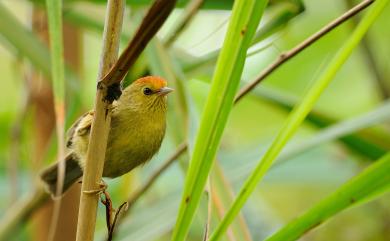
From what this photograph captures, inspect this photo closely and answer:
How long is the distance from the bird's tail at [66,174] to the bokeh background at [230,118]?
0.33 ft

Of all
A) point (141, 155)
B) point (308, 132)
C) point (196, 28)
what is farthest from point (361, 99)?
point (141, 155)

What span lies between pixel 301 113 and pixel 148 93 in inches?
56.2

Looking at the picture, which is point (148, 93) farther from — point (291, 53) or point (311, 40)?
point (311, 40)

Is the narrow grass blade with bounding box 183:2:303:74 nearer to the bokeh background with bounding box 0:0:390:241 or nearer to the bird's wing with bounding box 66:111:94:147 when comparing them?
the bokeh background with bounding box 0:0:390:241

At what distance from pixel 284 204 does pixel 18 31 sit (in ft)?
7.59

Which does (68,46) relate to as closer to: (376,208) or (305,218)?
(376,208)

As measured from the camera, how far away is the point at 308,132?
454 cm

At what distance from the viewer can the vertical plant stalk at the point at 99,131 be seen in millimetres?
1432

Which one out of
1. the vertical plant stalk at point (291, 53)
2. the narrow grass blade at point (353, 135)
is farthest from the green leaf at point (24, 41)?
the narrow grass blade at point (353, 135)

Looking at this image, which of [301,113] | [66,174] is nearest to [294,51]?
[301,113]

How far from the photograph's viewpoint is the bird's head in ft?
9.11

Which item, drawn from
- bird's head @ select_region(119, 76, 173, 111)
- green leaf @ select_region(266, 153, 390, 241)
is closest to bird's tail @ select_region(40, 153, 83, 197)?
bird's head @ select_region(119, 76, 173, 111)

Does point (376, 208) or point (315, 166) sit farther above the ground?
point (315, 166)

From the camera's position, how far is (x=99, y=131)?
150 cm
